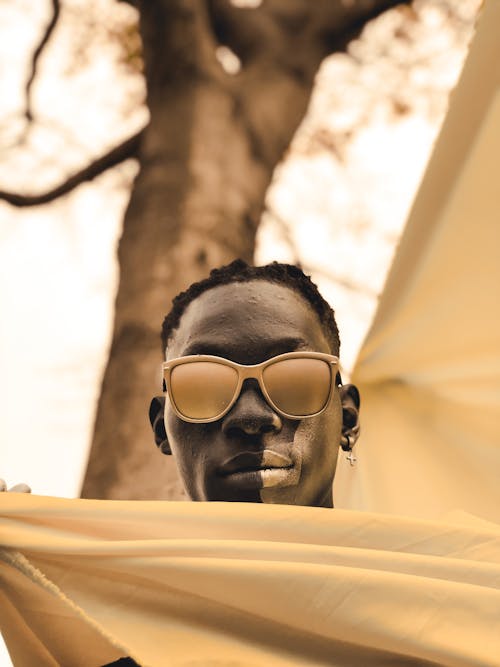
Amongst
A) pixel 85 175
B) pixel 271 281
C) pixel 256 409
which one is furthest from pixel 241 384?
pixel 85 175

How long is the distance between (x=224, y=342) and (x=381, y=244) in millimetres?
2578

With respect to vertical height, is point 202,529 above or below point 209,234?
above

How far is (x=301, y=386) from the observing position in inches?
49.1

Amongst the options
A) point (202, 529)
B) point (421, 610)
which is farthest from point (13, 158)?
point (421, 610)

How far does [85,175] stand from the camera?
123 inches

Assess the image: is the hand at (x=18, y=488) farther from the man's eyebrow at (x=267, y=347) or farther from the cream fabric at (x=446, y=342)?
the cream fabric at (x=446, y=342)

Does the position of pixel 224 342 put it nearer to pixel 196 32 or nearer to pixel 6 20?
pixel 196 32

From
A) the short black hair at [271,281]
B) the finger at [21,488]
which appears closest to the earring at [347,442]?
the short black hair at [271,281]

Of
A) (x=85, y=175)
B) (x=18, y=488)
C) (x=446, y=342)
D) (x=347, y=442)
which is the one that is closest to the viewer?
(x=18, y=488)

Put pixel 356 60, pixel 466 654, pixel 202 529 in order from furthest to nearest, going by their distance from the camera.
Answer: pixel 356 60, pixel 202 529, pixel 466 654

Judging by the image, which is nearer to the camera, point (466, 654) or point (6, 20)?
point (466, 654)

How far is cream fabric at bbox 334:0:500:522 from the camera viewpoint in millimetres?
1742

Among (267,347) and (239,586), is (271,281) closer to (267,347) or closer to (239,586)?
(267,347)

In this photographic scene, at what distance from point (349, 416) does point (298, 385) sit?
26 centimetres
